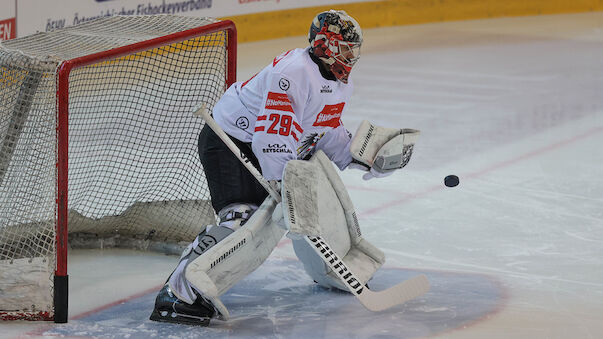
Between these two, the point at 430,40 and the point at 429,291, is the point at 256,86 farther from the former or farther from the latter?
the point at 430,40

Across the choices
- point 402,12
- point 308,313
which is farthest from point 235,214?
point 402,12

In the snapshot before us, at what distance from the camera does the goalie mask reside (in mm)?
3383

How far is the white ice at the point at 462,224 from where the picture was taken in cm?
347

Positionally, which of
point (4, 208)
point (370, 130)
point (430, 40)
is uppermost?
point (370, 130)

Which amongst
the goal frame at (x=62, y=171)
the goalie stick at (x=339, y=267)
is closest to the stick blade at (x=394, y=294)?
the goalie stick at (x=339, y=267)

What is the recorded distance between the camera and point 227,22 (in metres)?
4.09

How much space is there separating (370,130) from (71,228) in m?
1.36

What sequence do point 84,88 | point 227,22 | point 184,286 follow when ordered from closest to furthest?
1. point 184,286
2. point 227,22
3. point 84,88

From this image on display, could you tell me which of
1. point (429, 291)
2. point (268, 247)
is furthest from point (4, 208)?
point (429, 291)

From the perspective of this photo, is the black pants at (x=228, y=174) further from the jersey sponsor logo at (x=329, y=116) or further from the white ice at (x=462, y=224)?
the white ice at (x=462, y=224)

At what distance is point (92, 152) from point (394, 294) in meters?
1.88

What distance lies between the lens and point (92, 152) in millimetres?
4812

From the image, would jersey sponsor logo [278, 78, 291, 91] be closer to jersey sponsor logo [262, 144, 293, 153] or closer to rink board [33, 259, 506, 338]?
jersey sponsor logo [262, 144, 293, 153]

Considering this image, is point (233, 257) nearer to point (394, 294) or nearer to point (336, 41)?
point (394, 294)
